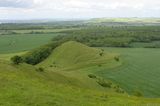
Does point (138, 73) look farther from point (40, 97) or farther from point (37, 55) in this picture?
point (40, 97)

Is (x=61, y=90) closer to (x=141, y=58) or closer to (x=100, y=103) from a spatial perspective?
(x=100, y=103)

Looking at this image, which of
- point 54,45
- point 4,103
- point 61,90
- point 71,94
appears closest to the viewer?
point 4,103

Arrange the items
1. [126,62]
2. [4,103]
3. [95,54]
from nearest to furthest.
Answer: [4,103] < [126,62] < [95,54]

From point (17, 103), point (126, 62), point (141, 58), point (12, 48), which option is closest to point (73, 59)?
point (126, 62)

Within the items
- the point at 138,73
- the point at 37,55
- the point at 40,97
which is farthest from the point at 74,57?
the point at 40,97

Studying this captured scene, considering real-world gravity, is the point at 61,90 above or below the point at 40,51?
above

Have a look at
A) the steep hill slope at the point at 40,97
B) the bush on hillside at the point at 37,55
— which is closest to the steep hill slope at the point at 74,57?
the bush on hillside at the point at 37,55

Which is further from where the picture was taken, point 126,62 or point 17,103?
point 126,62

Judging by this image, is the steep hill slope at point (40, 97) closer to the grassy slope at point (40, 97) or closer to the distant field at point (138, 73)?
the grassy slope at point (40, 97)
